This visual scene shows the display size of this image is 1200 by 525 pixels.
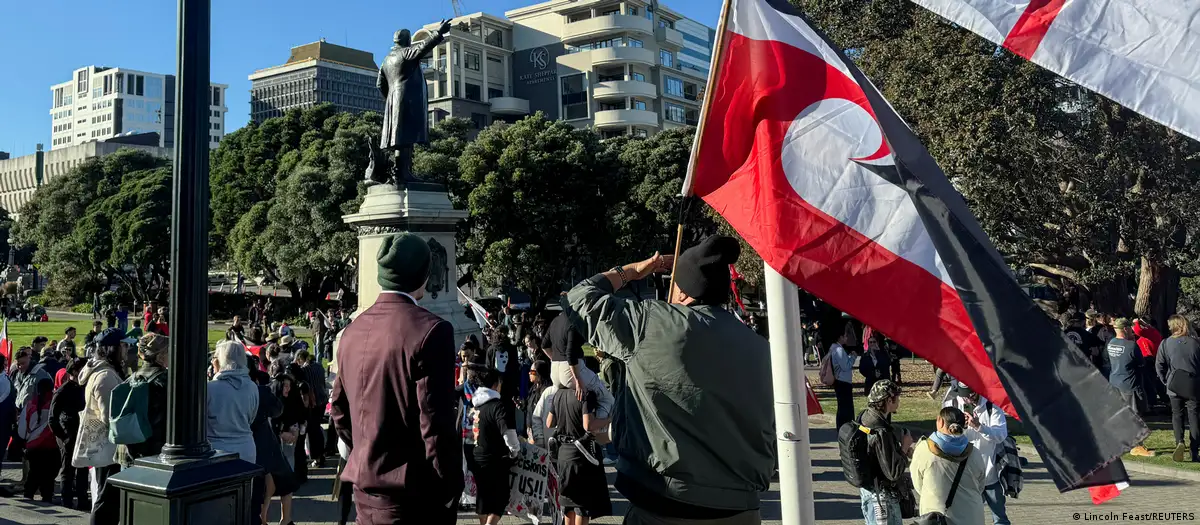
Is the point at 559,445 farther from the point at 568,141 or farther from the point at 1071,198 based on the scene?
the point at 568,141

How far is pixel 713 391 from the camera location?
11.2 ft

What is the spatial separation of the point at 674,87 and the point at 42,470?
2647 inches

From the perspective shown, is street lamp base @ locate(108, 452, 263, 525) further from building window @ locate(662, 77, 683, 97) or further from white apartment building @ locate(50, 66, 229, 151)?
white apartment building @ locate(50, 66, 229, 151)

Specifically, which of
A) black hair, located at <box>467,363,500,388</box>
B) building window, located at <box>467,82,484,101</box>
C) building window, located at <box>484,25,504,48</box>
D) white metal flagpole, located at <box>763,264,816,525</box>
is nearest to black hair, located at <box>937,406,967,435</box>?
white metal flagpole, located at <box>763,264,816,525</box>

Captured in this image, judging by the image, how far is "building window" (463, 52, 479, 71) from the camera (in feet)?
226

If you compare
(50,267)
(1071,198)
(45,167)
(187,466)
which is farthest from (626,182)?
(45,167)

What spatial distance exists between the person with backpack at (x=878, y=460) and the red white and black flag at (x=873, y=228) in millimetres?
2479

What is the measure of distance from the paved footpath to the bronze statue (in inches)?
264

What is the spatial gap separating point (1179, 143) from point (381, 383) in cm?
1590

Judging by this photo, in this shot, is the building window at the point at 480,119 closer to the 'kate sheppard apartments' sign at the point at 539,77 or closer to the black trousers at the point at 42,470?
the 'kate sheppard apartments' sign at the point at 539,77

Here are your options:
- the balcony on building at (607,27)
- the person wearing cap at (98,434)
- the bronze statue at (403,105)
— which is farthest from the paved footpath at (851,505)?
the balcony on building at (607,27)

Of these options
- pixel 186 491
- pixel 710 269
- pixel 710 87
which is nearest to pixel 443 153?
pixel 186 491

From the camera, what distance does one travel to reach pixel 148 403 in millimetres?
5633

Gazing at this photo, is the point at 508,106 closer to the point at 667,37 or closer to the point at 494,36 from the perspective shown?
the point at 494,36
